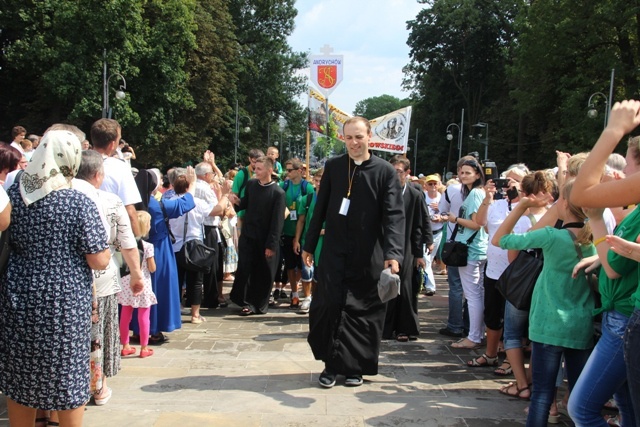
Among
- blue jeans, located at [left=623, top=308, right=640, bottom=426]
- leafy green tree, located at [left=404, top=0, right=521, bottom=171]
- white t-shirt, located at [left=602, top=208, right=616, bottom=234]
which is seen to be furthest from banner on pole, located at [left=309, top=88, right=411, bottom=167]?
leafy green tree, located at [left=404, top=0, right=521, bottom=171]

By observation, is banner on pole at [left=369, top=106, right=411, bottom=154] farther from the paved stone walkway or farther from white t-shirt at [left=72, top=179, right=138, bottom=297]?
white t-shirt at [left=72, top=179, right=138, bottom=297]

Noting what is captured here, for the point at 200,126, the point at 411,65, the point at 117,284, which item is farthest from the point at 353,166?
the point at 411,65

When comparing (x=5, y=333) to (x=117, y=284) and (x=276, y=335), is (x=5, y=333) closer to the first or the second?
(x=117, y=284)

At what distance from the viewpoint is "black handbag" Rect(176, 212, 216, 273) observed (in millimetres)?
6551

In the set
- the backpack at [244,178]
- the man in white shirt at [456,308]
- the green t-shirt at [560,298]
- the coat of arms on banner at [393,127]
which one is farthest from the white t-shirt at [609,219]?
the coat of arms on banner at [393,127]

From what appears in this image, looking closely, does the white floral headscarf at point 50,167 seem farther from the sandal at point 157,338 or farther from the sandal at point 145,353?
the sandal at point 157,338

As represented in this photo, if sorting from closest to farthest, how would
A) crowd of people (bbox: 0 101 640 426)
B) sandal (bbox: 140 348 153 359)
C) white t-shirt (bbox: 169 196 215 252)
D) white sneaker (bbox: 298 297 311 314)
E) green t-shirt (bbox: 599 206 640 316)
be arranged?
green t-shirt (bbox: 599 206 640 316), crowd of people (bbox: 0 101 640 426), sandal (bbox: 140 348 153 359), white t-shirt (bbox: 169 196 215 252), white sneaker (bbox: 298 297 311 314)

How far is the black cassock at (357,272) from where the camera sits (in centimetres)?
461

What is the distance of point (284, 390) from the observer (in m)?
4.55

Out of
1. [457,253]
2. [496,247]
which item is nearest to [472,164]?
[457,253]

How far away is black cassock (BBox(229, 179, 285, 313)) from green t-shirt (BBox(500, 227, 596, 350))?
4299 mm

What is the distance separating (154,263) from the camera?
5398 mm

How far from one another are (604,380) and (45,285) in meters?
2.71

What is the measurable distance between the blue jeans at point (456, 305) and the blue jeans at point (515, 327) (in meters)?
1.75
